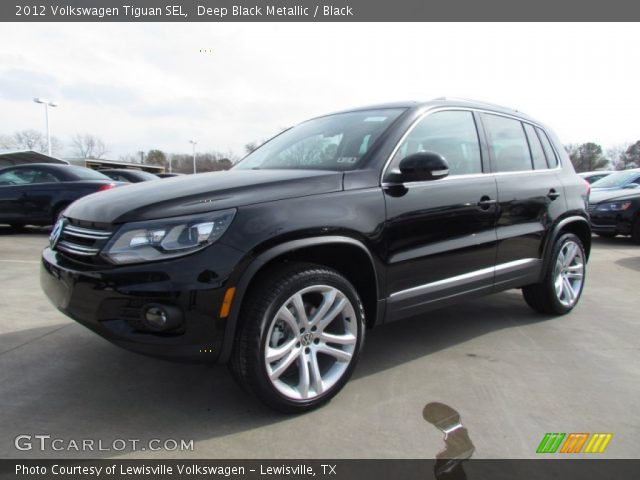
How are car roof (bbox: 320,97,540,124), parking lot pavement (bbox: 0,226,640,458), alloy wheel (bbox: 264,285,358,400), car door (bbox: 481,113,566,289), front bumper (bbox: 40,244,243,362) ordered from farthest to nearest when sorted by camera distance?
1. car door (bbox: 481,113,566,289)
2. car roof (bbox: 320,97,540,124)
3. alloy wheel (bbox: 264,285,358,400)
4. parking lot pavement (bbox: 0,226,640,458)
5. front bumper (bbox: 40,244,243,362)

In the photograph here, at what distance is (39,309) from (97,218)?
7.60 feet

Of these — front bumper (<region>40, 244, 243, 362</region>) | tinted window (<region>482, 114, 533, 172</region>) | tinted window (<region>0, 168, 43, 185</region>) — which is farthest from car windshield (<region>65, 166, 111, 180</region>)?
tinted window (<region>482, 114, 533, 172</region>)

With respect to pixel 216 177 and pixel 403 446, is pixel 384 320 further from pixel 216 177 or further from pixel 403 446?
pixel 216 177

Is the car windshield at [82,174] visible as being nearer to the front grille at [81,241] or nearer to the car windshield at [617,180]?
the front grille at [81,241]

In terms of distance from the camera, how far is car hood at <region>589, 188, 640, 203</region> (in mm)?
8945

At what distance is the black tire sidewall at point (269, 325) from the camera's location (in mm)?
2246

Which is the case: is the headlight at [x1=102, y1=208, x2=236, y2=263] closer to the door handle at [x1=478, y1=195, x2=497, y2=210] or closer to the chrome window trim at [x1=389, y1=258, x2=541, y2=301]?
the chrome window trim at [x1=389, y1=258, x2=541, y2=301]

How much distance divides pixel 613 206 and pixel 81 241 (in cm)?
969

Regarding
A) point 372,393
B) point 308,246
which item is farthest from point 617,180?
point 308,246

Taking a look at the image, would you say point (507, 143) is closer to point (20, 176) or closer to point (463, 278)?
point (463, 278)

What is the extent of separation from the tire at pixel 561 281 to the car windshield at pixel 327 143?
6.72ft

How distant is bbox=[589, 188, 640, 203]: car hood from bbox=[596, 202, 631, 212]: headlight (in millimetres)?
101

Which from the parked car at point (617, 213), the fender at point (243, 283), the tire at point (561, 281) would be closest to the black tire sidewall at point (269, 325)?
the fender at point (243, 283)

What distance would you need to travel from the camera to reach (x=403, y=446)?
2180 mm
